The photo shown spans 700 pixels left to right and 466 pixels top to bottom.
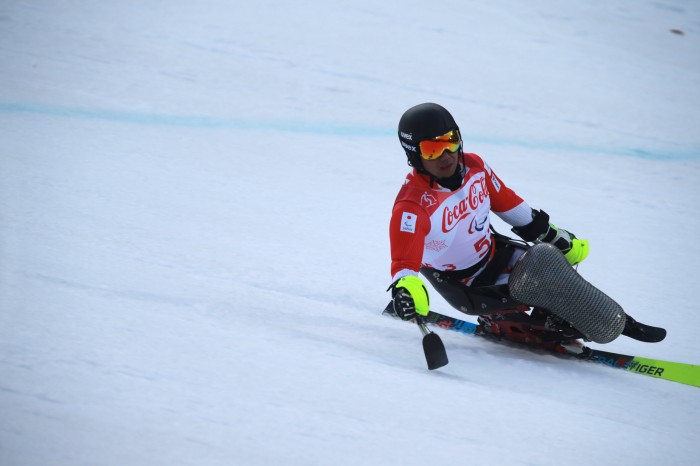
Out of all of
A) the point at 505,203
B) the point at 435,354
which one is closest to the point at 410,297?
the point at 435,354

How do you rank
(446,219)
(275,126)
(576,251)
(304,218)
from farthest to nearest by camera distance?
1. (275,126)
2. (304,218)
3. (576,251)
4. (446,219)

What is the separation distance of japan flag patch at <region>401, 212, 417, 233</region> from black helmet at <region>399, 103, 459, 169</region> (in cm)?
23

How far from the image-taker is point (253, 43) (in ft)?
Result: 24.8

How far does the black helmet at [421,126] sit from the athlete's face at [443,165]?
0.05 metres

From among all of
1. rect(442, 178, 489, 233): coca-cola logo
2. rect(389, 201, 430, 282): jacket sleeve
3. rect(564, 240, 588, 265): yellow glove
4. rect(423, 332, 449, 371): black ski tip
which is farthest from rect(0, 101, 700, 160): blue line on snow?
rect(423, 332, 449, 371): black ski tip

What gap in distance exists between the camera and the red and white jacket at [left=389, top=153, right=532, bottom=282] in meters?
3.21

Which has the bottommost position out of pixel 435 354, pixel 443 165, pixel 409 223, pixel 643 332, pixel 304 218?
pixel 304 218

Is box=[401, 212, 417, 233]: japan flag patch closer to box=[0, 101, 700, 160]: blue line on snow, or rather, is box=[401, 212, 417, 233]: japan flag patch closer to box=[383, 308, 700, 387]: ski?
box=[383, 308, 700, 387]: ski

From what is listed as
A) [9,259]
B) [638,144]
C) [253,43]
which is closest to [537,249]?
[9,259]

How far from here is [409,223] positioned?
3213 millimetres

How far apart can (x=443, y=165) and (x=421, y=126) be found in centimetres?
19

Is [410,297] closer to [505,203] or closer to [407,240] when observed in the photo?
[407,240]

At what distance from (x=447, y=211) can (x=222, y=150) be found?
2.74m

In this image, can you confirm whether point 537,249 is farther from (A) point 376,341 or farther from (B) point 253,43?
(B) point 253,43
